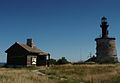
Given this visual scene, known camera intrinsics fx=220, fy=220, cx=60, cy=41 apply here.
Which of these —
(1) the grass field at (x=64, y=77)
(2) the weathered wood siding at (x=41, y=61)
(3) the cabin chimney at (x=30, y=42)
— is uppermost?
(3) the cabin chimney at (x=30, y=42)

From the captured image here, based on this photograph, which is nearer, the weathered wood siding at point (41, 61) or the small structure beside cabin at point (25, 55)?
the small structure beside cabin at point (25, 55)

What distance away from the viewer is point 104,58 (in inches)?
2296

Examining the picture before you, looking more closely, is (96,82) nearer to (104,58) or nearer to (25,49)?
(25,49)

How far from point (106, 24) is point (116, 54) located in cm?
864

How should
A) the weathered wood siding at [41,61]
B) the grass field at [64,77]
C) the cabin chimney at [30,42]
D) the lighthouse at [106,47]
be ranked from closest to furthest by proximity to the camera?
the grass field at [64,77] < the weathered wood siding at [41,61] < the cabin chimney at [30,42] < the lighthouse at [106,47]

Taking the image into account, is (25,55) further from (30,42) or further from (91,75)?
(91,75)

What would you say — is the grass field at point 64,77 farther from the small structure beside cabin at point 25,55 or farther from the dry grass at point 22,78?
the small structure beside cabin at point 25,55

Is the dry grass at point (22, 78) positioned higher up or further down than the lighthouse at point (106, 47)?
further down

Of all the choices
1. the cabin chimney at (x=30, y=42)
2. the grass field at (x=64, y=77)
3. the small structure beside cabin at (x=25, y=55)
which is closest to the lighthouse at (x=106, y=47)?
the small structure beside cabin at (x=25, y=55)

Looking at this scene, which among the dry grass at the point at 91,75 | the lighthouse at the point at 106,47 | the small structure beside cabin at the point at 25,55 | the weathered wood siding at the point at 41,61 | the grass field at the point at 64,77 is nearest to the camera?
the grass field at the point at 64,77

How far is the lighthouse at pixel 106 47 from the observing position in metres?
57.9

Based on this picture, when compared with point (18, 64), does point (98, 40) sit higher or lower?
higher

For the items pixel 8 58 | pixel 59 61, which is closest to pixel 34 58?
pixel 8 58

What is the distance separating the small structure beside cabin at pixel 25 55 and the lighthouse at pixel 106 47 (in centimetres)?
1654
